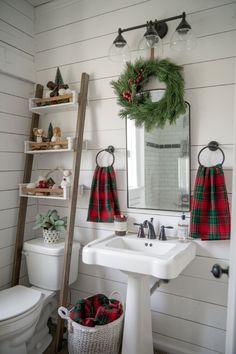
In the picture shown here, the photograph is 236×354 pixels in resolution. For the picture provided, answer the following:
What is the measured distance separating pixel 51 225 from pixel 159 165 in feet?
3.03

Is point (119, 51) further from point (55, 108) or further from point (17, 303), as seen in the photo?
point (17, 303)

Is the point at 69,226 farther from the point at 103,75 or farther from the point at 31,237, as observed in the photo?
the point at 103,75

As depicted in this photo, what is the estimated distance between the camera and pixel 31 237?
7.20 ft

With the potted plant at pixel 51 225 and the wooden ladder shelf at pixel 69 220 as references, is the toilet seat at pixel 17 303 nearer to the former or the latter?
the wooden ladder shelf at pixel 69 220

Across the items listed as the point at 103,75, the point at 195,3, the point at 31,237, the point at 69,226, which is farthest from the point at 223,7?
the point at 31,237

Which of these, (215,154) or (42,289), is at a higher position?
(215,154)

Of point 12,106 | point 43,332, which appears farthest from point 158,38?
point 43,332

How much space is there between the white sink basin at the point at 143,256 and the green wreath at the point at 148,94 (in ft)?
2.50

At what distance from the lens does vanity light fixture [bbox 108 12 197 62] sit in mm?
1472

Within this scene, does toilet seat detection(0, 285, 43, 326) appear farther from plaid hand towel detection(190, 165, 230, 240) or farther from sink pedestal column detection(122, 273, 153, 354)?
plaid hand towel detection(190, 165, 230, 240)

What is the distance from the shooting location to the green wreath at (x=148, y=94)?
1.59 meters

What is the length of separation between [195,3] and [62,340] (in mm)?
2419

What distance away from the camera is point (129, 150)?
1805 millimetres

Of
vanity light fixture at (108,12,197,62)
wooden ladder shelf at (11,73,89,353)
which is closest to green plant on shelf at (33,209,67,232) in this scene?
wooden ladder shelf at (11,73,89,353)
